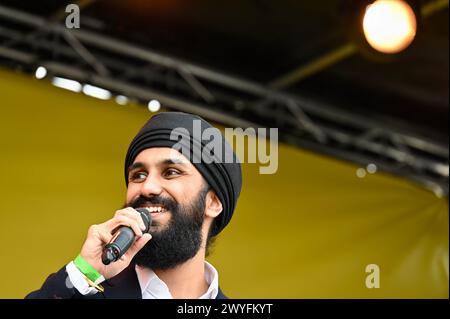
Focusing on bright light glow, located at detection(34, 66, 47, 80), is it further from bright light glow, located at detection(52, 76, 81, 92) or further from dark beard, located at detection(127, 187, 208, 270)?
dark beard, located at detection(127, 187, 208, 270)

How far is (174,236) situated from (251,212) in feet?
6.99

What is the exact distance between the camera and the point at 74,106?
12.8 ft

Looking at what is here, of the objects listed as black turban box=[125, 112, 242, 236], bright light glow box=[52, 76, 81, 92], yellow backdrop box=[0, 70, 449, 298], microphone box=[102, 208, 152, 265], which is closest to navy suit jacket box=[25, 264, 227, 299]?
microphone box=[102, 208, 152, 265]

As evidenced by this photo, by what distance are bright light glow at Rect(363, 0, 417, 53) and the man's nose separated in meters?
1.80

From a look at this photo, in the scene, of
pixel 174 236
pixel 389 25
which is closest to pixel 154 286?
pixel 174 236

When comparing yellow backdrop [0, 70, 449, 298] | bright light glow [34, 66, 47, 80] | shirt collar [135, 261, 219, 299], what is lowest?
shirt collar [135, 261, 219, 299]

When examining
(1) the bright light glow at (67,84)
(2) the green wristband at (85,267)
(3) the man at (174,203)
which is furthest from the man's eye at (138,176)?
(1) the bright light glow at (67,84)

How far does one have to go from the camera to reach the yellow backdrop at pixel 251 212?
327 cm

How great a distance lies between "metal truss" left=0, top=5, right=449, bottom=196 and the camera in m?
4.10

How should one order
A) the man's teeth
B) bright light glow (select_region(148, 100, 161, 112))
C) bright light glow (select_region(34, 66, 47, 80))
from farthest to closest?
bright light glow (select_region(148, 100, 161, 112)) < bright light glow (select_region(34, 66, 47, 80)) < the man's teeth

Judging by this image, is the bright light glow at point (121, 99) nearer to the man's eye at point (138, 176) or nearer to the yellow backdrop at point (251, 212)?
the yellow backdrop at point (251, 212)

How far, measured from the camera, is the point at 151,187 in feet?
6.66

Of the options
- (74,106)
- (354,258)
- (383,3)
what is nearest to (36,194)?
(74,106)
